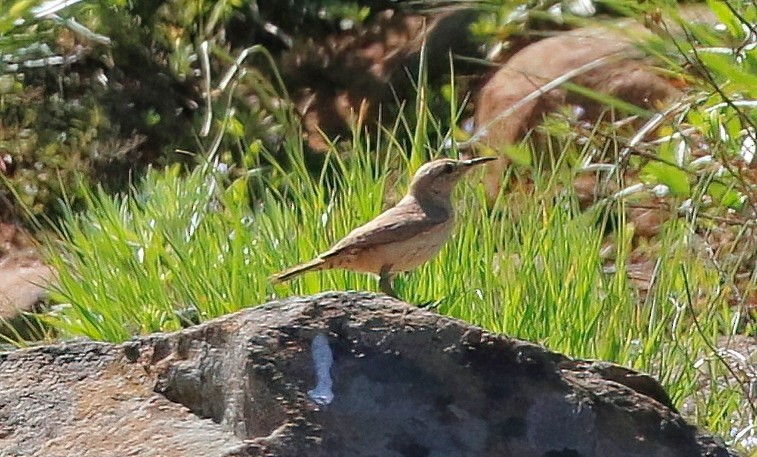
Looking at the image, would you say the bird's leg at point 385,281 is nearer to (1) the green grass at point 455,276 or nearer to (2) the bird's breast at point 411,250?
(2) the bird's breast at point 411,250

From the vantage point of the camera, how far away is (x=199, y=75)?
8.56 meters

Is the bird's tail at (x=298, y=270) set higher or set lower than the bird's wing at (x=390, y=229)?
lower

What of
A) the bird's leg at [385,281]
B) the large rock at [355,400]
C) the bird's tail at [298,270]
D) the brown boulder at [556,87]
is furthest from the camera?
the brown boulder at [556,87]

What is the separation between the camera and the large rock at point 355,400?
264 cm

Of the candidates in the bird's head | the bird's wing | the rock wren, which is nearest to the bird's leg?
the rock wren

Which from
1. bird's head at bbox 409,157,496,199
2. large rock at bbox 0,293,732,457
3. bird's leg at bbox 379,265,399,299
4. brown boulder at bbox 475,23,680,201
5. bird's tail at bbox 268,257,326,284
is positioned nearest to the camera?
large rock at bbox 0,293,732,457

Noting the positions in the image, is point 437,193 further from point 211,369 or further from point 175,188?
point 211,369

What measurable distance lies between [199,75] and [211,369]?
5.92m

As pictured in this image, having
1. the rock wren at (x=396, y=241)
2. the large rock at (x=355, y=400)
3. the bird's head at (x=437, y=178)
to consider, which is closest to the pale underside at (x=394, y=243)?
the rock wren at (x=396, y=241)

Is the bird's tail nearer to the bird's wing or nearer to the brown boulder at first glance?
the bird's wing

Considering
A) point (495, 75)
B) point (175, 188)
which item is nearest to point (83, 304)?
point (175, 188)

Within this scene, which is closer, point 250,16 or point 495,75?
point 495,75

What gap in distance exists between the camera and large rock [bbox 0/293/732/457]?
264cm

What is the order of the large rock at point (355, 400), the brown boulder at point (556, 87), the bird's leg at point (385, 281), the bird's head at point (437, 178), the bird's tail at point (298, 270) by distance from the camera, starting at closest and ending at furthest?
the large rock at point (355, 400)
the bird's tail at point (298, 270)
the bird's leg at point (385, 281)
the bird's head at point (437, 178)
the brown boulder at point (556, 87)
